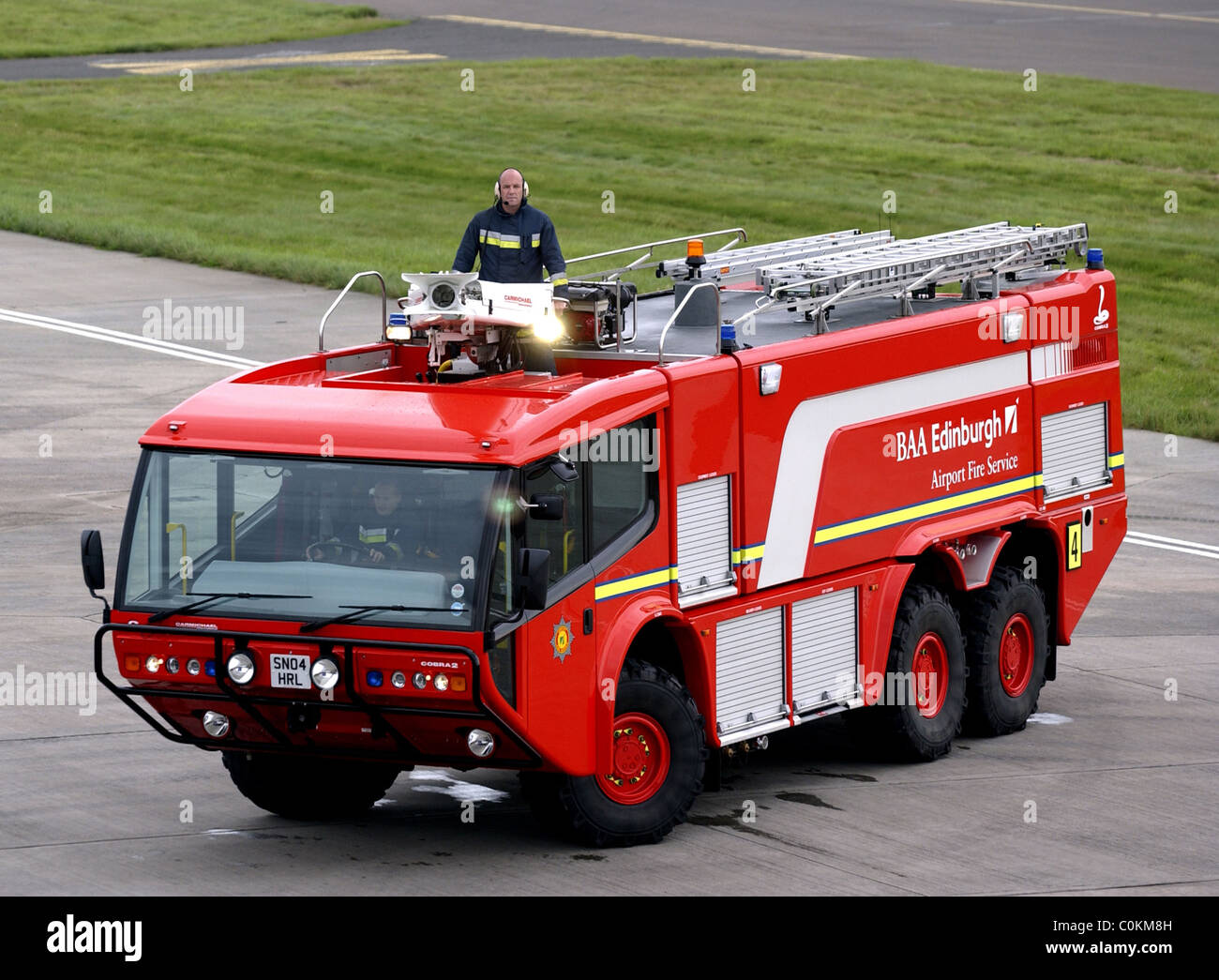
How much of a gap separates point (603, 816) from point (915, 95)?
36.8 meters

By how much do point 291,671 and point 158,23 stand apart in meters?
48.0

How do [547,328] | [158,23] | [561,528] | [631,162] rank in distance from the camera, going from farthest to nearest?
[158,23] < [631,162] < [547,328] < [561,528]

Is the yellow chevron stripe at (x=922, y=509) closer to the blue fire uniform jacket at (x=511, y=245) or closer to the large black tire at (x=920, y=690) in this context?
the large black tire at (x=920, y=690)

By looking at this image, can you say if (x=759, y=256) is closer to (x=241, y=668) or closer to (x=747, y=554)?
(x=747, y=554)

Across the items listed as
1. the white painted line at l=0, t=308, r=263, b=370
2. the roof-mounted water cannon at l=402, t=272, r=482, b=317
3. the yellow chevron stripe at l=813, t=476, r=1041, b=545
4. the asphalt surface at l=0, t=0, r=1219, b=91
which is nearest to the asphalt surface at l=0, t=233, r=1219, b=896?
the yellow chevron stripe at l=813, t=476, r=1041, b=545

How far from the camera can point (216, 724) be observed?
10617mm

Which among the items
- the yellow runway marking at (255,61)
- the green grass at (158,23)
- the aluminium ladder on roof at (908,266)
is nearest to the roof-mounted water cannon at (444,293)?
the aluminium ladder on roof at (908,266)

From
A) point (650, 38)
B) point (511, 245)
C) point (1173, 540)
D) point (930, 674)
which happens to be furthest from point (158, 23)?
point (930, 674)

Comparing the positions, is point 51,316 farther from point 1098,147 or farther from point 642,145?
point 1098,147

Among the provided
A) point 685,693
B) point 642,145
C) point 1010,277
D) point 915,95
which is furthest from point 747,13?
point 685,693

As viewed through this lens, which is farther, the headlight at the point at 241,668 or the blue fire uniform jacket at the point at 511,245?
the blue fire uniform jacket at the point at 511,245

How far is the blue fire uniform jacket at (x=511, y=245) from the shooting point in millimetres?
12844

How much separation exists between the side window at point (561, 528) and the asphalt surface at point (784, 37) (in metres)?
37.9

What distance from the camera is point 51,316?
28766 mm
